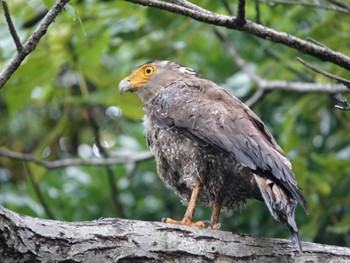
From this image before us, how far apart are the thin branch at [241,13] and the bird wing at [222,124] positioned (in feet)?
2.33

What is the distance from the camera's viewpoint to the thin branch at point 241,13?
4.34 meters

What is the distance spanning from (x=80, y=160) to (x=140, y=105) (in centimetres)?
76

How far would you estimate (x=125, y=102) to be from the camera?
6.89 meters

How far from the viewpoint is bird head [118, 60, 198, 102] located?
231 inches

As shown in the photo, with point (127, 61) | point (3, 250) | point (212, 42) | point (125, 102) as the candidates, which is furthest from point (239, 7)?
point (212, 42)

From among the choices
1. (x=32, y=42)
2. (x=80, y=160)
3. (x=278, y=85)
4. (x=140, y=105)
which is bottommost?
(x=80, y=160)

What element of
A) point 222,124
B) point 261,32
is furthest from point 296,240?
point 261,32

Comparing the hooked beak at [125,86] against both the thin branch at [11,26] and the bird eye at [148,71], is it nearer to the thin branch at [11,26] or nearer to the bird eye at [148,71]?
the bird eye at [148,71]

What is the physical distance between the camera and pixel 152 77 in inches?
234

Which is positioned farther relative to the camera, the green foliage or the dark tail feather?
the green foliage

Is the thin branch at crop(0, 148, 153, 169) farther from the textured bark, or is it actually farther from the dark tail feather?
the dark tail feather

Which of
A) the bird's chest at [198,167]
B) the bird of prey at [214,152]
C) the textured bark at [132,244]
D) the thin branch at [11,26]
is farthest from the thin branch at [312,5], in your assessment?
the thin branch at [11,26]

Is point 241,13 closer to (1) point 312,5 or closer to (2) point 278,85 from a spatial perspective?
(1) point 312,5

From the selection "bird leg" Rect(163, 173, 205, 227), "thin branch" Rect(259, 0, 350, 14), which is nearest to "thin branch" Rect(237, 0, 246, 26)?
"bird leg" Rect(163, 173, 205, 227)
